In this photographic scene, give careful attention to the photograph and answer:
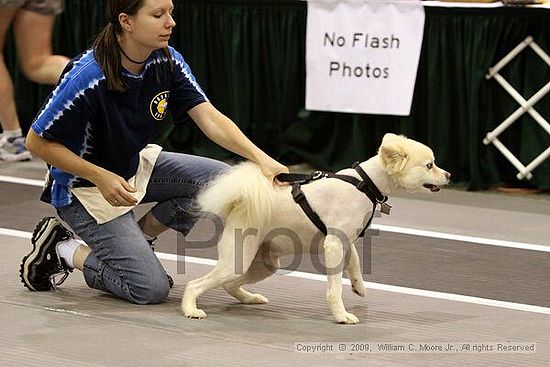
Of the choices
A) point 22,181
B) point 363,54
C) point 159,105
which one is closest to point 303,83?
point 363,54

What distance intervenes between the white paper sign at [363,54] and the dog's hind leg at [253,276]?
1.85 m

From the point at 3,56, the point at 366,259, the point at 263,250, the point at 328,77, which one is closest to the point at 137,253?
the point at 263,250

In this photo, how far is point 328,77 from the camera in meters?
4.69

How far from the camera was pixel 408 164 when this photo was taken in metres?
2.73

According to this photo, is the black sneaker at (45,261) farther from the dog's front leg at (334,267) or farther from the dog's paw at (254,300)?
the dog's front leg at (334,267)

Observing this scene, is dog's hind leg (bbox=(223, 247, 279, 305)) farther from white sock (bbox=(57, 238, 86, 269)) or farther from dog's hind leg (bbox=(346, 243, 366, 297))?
white sock (bbox=(57, 238, 86, 269))

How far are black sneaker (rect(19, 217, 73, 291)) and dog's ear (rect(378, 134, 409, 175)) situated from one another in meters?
0.90

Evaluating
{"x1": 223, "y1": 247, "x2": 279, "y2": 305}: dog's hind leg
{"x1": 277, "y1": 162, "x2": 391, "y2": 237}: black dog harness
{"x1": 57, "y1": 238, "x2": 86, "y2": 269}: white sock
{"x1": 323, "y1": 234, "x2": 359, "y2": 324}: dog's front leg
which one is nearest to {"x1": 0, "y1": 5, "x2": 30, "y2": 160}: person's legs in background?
{"x1": 57, "y1": 238, "x2": 86, "y2": 269}: white sock

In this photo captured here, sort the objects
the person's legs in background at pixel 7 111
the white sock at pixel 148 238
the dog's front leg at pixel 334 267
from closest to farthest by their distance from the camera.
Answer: the dog's front leg at pixel 334 267, the white sock at pixel 148 238, the person's legs in background at pixel 7 111

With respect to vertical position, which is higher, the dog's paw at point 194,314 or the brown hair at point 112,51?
the brown hair at point 112,51

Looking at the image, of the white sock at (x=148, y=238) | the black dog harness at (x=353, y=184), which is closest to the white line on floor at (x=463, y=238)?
the white sock at (x=148, y=238)

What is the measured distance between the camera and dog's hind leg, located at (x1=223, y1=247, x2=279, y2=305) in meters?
2.85

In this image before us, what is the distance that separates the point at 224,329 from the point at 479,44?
2.18 m

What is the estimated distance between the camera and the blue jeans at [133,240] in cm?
288
